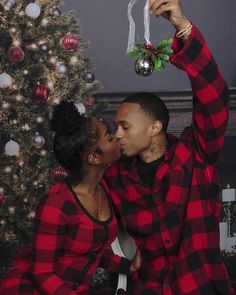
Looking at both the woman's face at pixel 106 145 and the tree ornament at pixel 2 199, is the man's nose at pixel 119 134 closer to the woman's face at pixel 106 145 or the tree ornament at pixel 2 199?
the woman's face at pixel 106 145

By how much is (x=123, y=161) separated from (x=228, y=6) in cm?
364

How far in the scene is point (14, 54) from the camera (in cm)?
443

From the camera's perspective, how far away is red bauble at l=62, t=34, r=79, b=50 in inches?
184

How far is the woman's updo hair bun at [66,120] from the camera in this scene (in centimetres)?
249

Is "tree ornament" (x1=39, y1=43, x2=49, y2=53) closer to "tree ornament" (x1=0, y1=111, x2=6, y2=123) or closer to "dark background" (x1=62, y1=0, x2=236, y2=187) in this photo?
"tree ornament" (x1=0, y1=111, x2=6, y2=123)

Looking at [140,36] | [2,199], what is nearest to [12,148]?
[2,199]

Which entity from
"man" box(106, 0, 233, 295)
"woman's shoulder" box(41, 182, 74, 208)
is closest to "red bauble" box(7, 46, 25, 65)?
"man" box(106, 0, 233, 295)

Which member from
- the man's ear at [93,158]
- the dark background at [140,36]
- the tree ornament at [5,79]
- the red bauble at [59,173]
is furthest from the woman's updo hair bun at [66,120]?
the dark background at [140,36]

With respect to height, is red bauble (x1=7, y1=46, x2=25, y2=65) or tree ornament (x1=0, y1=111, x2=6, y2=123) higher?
red bauble (x1=7, y1=46, x2=25, y2=65)

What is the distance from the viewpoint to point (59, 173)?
4602mm

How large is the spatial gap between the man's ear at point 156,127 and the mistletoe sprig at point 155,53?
262 millimetres

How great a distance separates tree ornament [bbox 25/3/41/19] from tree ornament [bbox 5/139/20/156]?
90cm

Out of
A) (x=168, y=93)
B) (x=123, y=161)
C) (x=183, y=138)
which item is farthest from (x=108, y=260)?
(x=168, y=93)

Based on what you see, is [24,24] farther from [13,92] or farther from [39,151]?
[39,151]
